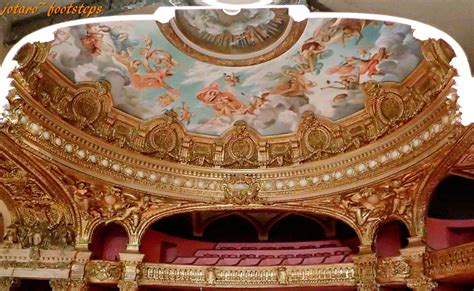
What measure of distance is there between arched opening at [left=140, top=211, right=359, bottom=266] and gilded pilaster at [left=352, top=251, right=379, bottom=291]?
965 millimetres

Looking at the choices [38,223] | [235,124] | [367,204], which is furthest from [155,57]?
[367,204]

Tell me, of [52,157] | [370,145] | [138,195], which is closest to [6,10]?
[52,157]

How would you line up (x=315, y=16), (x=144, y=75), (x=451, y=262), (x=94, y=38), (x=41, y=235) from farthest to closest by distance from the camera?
(x=41, y=235) < (x=144, y=75) < (x=94, y=38) < (x=451, y=262) < (x=315, y=16)

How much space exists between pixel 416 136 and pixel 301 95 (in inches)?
114

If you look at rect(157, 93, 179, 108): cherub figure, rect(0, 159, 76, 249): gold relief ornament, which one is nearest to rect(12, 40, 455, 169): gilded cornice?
rect(157, 93, 179, 108): cherub figure

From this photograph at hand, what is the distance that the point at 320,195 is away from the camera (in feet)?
42.2

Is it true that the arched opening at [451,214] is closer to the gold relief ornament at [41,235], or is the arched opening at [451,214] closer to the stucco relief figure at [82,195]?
the stucco relief figure at [82,195]

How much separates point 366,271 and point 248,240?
427cm

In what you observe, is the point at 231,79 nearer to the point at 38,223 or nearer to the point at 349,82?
the point at 349,82

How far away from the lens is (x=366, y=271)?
12.0 meters

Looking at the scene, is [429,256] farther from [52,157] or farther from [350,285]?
[52,157]

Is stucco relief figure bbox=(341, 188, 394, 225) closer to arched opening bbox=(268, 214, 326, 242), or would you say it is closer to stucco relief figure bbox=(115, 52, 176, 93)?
arched opening bbox=(268, 214, 326, 242)

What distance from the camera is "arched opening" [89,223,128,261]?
13008 millimetres

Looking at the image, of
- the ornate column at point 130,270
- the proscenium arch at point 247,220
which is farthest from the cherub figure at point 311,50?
the ornate column at point 130,270
